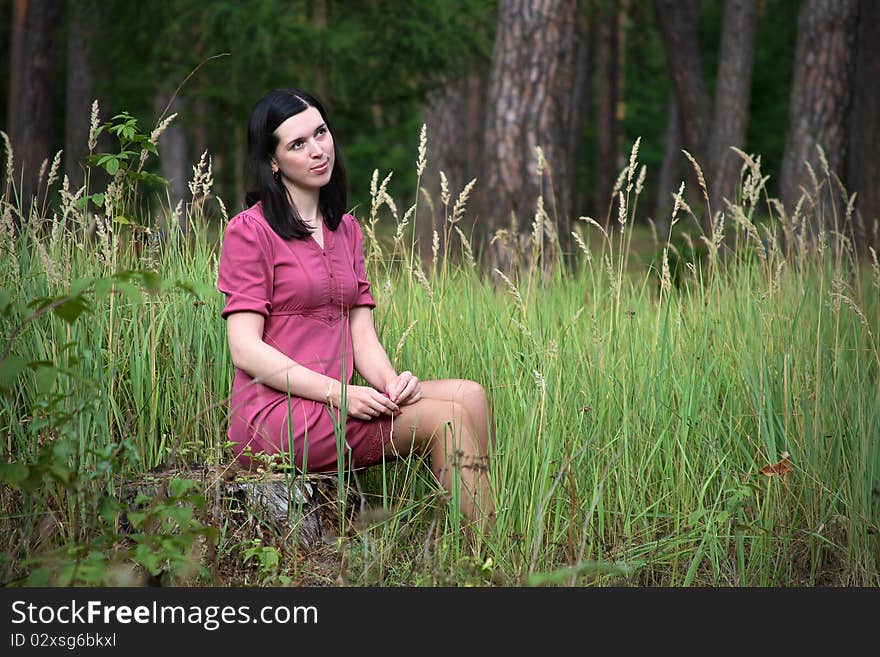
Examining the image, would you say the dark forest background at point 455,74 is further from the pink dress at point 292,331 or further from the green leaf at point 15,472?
the green leaf at point 15,472

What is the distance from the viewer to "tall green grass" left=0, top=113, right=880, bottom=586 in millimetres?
3010

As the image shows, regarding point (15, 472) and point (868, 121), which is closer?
point (15, 472)

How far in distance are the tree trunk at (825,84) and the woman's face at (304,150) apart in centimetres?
680

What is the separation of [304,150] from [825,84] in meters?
7.32

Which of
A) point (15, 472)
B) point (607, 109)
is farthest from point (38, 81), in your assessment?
point (607, 109)

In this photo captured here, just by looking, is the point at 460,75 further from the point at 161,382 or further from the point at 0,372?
the point at 0,372

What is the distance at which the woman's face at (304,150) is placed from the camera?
11.0 ft

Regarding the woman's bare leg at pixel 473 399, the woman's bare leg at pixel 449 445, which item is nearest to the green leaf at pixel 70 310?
the woman's bare leg at pixel 449 445

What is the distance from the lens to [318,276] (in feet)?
11.0

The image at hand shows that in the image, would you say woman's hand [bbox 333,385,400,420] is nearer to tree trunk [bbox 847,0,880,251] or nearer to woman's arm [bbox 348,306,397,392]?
woman's arm [bbox 348,306,397,392]

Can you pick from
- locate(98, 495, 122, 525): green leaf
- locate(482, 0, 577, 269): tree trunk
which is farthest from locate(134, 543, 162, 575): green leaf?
locate(482, 0, 577, 269): tree trunk

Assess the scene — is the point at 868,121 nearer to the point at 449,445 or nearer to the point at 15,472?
the point at 449,445

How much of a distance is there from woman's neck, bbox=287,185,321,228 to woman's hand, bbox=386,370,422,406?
0.64 m

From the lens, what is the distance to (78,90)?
1208 cm
